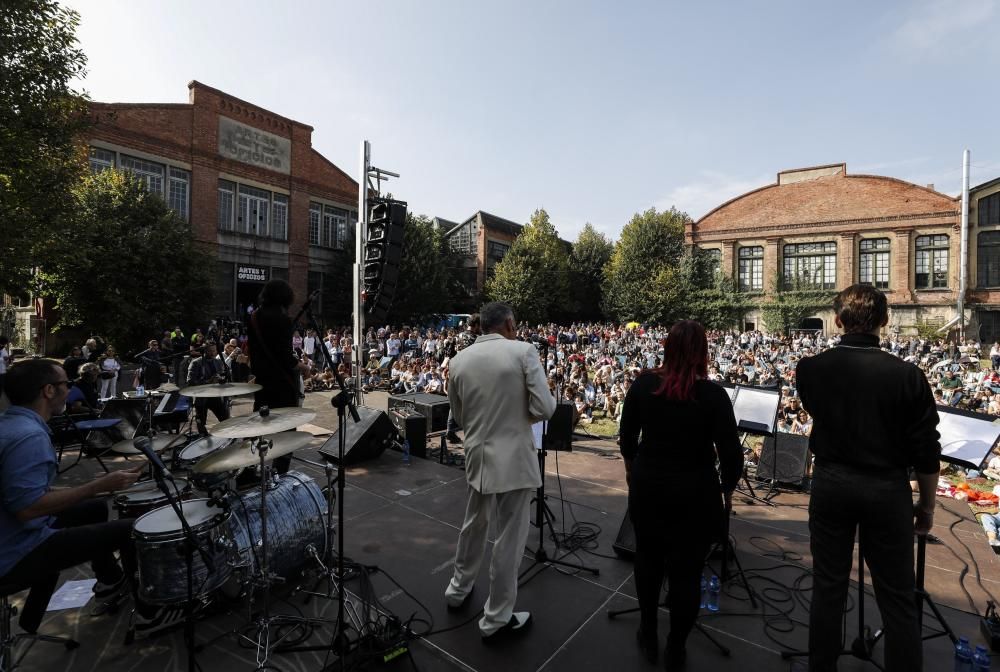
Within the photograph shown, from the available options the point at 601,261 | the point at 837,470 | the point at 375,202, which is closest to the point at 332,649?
the point at 837,470

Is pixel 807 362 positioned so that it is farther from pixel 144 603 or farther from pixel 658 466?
pixel 144 603

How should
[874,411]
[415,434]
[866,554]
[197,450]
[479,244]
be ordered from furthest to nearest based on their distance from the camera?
[479,244], [415,434], [197,450], [866,554], [874,411]

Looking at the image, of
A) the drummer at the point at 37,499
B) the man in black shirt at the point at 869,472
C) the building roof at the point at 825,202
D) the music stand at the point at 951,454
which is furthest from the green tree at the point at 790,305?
the drummer at the point at 37,499

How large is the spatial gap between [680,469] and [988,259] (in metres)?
38.2

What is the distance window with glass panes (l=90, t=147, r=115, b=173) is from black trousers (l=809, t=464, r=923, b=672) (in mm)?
23939

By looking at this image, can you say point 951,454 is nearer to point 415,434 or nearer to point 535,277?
point 415,434

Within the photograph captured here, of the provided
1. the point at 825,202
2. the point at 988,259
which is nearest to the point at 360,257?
the point at 825,202

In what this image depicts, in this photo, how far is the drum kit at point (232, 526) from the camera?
248cm

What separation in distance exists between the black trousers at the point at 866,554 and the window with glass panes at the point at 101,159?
2394cm

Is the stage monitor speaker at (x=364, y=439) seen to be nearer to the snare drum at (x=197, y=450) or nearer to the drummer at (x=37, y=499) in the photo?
the snare drum at (x=197, y=450)

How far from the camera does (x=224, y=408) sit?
638cm

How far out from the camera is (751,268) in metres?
33.8

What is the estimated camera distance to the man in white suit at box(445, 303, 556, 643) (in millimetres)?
2596

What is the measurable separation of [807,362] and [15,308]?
99.3 feet
